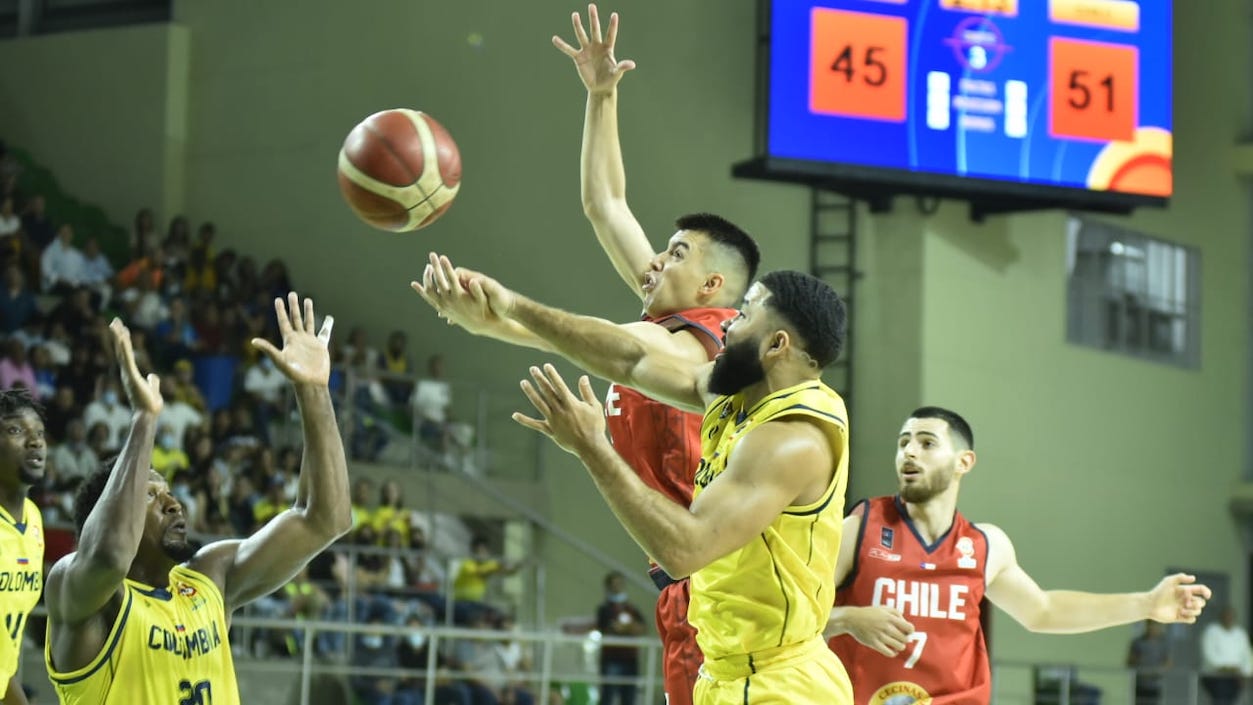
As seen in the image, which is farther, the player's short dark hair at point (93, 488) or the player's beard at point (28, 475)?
the player's beard at point (28, 475)

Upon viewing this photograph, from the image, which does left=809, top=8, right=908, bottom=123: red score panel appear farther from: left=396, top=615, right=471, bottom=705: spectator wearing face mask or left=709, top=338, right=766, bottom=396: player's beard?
left=709, top=338, right=766, bottom=396: player's beard

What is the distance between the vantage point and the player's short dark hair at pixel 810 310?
4.76m

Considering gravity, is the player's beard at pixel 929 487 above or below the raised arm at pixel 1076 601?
above

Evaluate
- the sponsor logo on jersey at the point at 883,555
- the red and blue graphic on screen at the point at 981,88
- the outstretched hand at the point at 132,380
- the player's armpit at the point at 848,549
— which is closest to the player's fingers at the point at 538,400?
the outstretched hand at the point at 132,380

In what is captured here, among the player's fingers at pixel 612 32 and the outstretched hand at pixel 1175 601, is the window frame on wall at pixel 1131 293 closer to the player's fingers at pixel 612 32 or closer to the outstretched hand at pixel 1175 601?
the outstretched hand at pixel 1175 601

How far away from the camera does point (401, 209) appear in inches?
247

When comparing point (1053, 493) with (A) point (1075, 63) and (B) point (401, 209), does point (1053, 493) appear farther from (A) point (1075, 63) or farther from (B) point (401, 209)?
(B) point (401, 209)

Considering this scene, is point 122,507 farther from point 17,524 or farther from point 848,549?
point 848,549

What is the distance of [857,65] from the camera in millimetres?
14875

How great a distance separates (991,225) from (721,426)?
40.8ft

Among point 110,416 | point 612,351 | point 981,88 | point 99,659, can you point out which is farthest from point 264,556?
point 981,88

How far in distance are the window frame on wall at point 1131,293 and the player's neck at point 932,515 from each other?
1093 cm

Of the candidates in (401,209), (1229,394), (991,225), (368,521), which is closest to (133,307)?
(368,521)

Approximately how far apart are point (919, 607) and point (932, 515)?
16.5 inches
